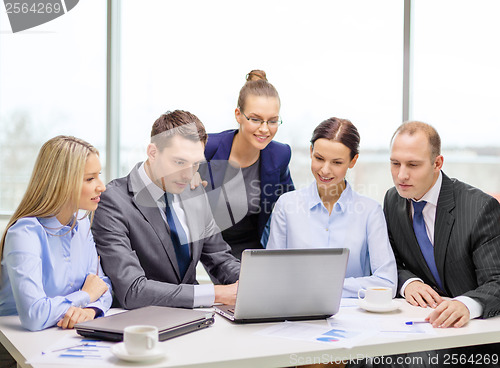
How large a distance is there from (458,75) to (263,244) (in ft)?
7.30

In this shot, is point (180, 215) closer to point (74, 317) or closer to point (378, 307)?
point (74, 317)

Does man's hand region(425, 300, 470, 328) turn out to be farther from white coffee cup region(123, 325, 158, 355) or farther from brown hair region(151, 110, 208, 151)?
brown hair region(151, 110, 208, 151)

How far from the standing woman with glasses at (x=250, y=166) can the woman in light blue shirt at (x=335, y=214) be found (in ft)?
0.91

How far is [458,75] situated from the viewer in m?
4.03

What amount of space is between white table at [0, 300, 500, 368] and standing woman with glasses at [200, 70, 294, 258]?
1.01 metres

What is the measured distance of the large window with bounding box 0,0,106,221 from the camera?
404 cm

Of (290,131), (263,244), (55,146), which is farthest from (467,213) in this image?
(290,131)

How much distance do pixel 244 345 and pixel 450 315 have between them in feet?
2.39

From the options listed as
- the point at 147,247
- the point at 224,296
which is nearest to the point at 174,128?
the point at 147,247

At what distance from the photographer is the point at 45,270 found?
5.93 feet

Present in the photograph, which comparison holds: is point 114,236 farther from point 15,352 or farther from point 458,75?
point 458,75

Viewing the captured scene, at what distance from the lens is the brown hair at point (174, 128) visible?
2238 millimetres

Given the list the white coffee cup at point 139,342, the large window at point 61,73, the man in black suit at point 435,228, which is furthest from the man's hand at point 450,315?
the large window at point 61,73

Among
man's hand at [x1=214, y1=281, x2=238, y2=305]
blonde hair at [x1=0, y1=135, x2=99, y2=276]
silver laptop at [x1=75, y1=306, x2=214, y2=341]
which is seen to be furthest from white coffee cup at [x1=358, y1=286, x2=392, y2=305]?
blonde hair at [x1=0, y1=135, x2=99, y2=276]
